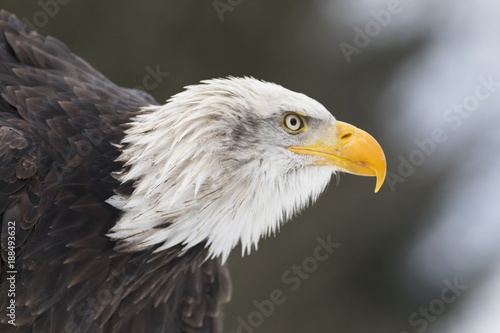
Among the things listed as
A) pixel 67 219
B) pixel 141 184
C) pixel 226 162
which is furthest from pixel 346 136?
pixel 67 219

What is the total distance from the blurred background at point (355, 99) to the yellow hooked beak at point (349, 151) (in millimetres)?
3760

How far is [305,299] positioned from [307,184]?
444 centimetres

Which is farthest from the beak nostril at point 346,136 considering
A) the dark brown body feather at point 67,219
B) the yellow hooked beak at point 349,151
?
the dark brown body feather at point 67,219

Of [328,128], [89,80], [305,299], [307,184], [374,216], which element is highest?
[328,128]

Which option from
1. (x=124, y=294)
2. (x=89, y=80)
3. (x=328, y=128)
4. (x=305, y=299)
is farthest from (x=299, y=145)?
(x=305, y=299)

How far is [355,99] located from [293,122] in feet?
13.4

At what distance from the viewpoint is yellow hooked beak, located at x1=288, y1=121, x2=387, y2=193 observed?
2.88 metres

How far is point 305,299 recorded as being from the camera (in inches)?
281

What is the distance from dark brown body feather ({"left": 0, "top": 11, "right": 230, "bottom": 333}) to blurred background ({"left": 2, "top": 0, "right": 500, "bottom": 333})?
342 cm

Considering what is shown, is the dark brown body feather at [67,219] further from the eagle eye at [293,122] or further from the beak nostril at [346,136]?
the beak nostril at [346,136]

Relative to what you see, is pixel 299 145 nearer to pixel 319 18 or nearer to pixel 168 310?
pixel 168 310

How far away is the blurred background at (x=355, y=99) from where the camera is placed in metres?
6.54

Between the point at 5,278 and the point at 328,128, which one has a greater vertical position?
the point at 328,128

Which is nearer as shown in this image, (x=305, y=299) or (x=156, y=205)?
(x=156, y=205)
